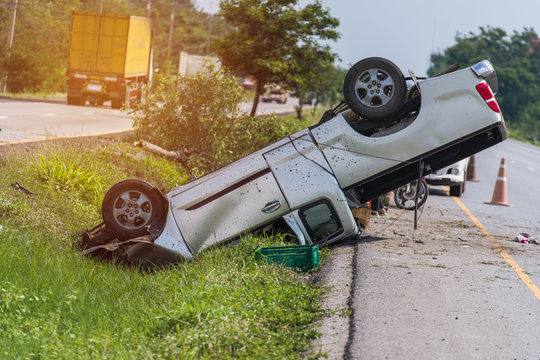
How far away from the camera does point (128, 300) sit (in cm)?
728

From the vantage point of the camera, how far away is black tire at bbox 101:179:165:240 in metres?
9.25

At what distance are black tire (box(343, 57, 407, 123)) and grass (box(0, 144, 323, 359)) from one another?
66.8 inches

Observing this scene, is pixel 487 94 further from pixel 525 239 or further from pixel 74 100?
pixel 74 100

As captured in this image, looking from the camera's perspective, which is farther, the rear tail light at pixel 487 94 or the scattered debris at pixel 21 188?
the scattered debris at pixel 21 188

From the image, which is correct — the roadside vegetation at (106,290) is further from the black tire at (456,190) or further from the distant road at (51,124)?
the black tire at (456,190)

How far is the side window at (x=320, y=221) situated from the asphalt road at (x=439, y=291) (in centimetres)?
34

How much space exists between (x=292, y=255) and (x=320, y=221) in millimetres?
763

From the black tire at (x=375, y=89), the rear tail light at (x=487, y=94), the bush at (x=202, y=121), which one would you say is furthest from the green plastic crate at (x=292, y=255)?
the bush at (x=202, y=121)

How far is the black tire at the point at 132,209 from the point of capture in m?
9.25

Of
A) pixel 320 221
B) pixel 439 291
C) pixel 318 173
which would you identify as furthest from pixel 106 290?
pixel 439 291

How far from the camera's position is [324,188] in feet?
29.6

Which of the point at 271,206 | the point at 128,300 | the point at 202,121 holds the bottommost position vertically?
the point at 128,300

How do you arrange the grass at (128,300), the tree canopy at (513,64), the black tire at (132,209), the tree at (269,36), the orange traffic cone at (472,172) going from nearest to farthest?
the grass at (128,300) < the black tire at (132,209) < the orange traffic cone at (472,172) < the tree at (269,36) < the tree canopy at (513,64)

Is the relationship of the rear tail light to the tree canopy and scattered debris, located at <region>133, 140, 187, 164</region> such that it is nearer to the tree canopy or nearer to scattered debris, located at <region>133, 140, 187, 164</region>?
scattered debris, located at <region>133, 140, 187, 164</region>
